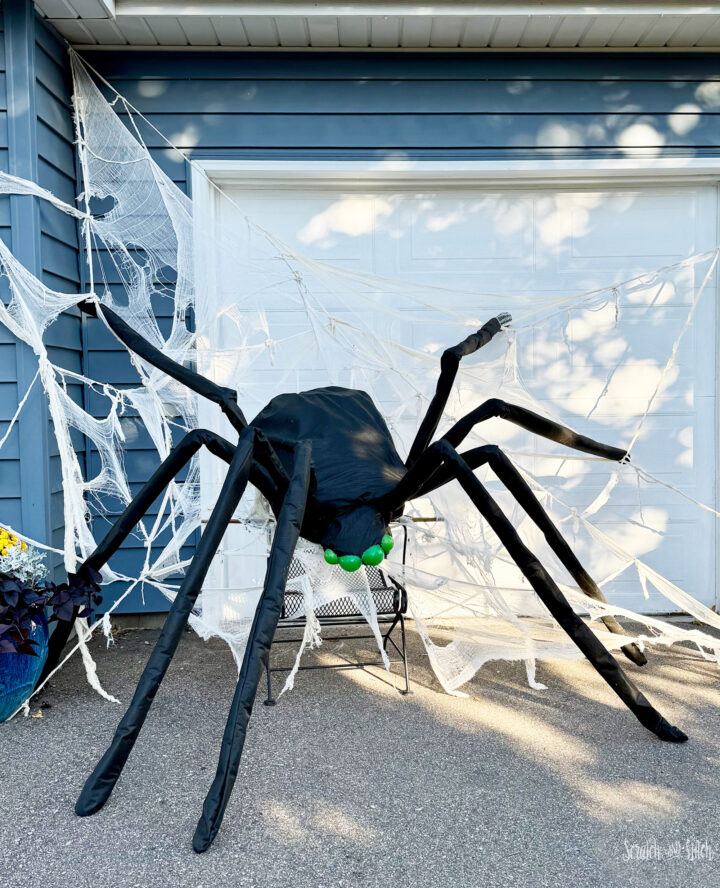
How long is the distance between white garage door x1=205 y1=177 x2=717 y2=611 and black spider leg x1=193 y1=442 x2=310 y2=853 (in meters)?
1.86

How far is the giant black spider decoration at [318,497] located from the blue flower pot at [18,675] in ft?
1.25

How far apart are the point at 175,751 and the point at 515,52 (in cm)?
333

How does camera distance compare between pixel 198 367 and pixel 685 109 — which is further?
pixel 685 109

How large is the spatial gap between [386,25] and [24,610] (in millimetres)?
2814

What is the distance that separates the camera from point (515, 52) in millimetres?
3635

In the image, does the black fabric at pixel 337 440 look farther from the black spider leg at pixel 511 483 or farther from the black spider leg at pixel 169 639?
the black spider leg at pixel 169 639

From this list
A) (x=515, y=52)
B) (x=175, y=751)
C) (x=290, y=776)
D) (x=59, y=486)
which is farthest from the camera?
(x=515, y=52)

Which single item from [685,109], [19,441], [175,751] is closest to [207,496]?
[19,441]

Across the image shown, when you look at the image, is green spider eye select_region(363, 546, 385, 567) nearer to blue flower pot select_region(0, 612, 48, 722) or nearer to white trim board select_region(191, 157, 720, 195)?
blue flower pot select_region(0, 612, 48, 722)

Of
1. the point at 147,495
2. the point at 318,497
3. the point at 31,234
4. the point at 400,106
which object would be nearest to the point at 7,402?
the point at 31,234

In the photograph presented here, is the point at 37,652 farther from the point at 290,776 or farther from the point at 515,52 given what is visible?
the point at 515,52

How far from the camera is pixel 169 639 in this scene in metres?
1.97

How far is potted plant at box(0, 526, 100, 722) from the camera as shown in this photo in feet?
8.54

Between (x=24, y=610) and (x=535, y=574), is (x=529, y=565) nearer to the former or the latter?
(x=535, y=574)
